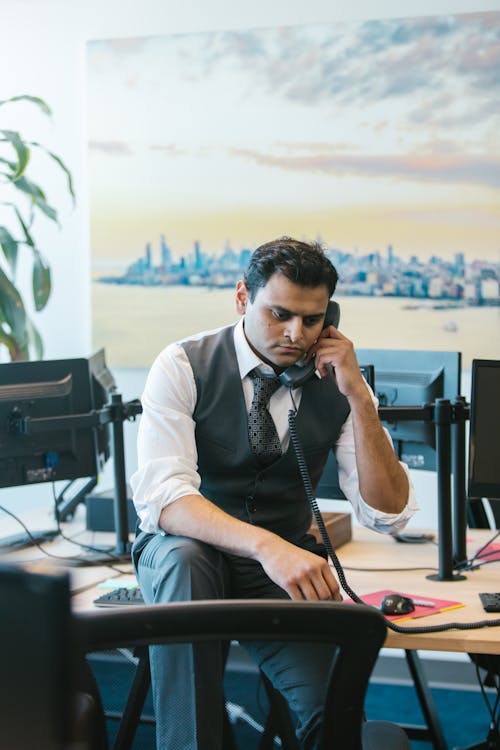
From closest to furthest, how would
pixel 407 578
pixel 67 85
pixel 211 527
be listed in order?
pixel 211 527, pixel 407 578, pixel 67 85

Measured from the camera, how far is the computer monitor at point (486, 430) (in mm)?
2018

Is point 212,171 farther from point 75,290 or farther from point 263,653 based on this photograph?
point 263,653

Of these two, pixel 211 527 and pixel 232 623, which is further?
pixel 211 527

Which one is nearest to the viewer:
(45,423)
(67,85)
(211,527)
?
(211,527)

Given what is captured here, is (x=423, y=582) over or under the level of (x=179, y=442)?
under

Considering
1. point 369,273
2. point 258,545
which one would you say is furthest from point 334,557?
point 369,273

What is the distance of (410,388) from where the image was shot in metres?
2.39

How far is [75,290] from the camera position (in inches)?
149

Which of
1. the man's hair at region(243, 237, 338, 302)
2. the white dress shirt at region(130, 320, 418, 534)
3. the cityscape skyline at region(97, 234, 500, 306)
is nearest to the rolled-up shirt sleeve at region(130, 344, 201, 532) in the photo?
the white dress shirt at region(130, 320, 418, 534)

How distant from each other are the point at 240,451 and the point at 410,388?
0.62m

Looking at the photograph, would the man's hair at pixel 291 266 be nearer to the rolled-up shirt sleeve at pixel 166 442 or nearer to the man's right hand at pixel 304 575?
the rolled-up shirt sleeve at pixel 166 442

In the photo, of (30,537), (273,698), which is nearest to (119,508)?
(30,537)

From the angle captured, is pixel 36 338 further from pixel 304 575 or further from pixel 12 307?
pixel 304 575

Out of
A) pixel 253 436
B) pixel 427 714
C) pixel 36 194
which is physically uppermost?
A: pixel 36 194
